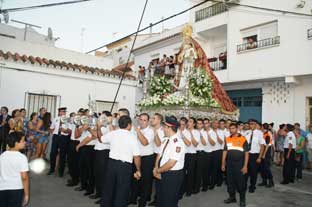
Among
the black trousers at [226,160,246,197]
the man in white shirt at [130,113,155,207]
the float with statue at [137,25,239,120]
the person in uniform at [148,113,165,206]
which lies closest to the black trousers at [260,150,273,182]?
the float with statue at [137,25,239,120]

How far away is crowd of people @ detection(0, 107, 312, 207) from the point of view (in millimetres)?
4027

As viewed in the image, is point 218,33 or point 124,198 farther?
point 218,33

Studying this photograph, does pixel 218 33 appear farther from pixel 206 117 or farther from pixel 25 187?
pixel 25 187

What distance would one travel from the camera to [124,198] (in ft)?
14.2

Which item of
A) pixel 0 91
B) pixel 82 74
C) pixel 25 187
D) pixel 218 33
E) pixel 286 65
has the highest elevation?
pixel 218 33

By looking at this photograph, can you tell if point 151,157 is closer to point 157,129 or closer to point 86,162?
point 157,129

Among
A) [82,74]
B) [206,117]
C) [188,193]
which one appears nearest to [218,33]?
[82,74]

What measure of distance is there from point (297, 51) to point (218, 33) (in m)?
5.08

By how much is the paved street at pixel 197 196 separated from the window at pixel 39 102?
10.3 ft

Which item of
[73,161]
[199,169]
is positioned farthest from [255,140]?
[73,161]

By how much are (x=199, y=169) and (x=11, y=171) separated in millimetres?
4366

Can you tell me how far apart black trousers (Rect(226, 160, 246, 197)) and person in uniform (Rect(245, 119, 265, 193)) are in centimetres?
115

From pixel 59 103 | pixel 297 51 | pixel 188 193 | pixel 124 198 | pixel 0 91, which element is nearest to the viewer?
pixel 124 198

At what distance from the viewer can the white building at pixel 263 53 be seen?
1155 cm
